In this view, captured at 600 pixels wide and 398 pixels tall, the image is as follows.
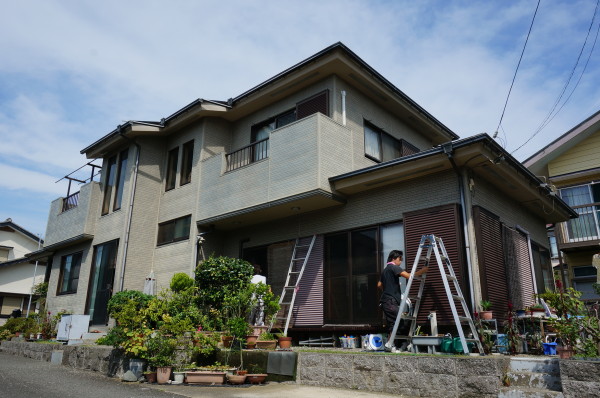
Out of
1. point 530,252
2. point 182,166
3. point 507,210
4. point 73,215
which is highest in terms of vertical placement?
point 182,166

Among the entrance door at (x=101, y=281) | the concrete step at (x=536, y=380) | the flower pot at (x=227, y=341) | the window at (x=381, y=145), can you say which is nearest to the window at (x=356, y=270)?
the flower pot at (x=227, y=341)

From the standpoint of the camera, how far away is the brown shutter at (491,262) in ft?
29.2

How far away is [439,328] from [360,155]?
523 cm

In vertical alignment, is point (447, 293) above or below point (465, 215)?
below

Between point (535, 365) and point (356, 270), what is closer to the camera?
point (535, 365)

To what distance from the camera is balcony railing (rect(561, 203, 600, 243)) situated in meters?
16.2

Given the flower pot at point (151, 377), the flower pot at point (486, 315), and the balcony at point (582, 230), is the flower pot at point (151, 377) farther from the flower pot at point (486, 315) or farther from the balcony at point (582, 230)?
the balcony at point (582, 230)

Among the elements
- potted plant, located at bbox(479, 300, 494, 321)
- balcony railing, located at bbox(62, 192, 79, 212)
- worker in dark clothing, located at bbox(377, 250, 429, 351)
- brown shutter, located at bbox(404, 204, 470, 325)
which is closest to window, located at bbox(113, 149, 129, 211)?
balcony railing, located at bbox(62, 192, 79, 212)

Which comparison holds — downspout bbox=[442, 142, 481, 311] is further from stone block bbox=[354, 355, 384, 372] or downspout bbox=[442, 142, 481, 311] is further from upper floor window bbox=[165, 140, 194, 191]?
upper floor window bbox=[165, 140, 194, 191]

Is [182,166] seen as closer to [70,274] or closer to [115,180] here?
[115,180]

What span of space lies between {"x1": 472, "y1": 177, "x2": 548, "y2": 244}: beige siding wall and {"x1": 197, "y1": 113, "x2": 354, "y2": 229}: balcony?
322 centimetres

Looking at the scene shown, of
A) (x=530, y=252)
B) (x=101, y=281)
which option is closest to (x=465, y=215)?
(x=530, y=252)

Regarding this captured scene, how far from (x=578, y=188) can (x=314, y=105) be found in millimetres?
11249

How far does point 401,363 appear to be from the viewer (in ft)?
22.2
